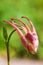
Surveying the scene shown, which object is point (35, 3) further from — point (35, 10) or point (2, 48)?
point (2, 48)

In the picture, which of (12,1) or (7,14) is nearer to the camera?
(7,14)

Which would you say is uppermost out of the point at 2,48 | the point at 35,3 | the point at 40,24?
the point at 35,3

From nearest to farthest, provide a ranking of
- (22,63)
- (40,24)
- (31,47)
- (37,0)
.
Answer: (31,47), (22,63), (40,24), (37,0)

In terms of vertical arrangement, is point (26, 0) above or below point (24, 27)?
above

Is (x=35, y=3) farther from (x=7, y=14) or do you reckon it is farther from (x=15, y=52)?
(x=15, y=52)

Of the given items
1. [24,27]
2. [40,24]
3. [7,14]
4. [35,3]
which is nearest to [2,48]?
[7,14]

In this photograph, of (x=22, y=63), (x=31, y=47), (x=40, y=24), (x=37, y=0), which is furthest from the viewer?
(x=37, y=0)
